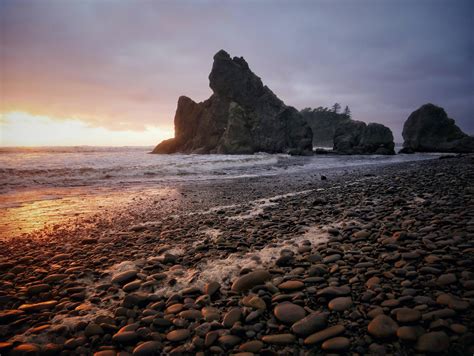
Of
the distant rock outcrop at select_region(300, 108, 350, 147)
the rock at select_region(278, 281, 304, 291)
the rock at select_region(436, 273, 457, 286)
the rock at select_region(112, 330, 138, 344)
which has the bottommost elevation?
the rock at select_region(112, 330, 138, 344)

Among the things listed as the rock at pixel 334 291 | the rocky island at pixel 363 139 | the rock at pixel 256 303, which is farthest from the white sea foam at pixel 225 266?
the rocky island at pixel 363 139

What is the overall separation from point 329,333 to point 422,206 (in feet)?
13.5

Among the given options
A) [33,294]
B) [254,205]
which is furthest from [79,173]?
[33,294]

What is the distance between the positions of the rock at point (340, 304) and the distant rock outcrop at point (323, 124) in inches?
4531

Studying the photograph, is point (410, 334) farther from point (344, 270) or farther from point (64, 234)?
point (64, 234)

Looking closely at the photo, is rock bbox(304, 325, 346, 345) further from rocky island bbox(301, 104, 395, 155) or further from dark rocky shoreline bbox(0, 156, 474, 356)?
rocky island bbox(301, 104, 395, 155)

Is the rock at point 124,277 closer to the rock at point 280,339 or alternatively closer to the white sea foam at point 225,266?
the white sea foam at point 225,266

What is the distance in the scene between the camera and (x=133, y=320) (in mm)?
2340

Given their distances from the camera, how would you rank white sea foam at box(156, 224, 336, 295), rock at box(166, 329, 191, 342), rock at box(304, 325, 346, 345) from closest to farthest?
rock at box(304, 325, 346, 345), rock at box(166, 329, 191, 342), white sea foam at box(156, 224, 336, 295)

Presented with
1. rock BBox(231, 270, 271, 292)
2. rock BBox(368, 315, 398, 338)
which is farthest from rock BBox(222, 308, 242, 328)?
rock BBox(368, 315, 398, 338)

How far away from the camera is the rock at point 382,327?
5.82ft

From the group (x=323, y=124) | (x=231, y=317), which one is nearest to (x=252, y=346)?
(x=231, y=317)

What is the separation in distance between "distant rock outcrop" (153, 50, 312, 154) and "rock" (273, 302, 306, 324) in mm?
50070

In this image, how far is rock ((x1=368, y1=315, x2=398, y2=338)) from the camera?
177cm
